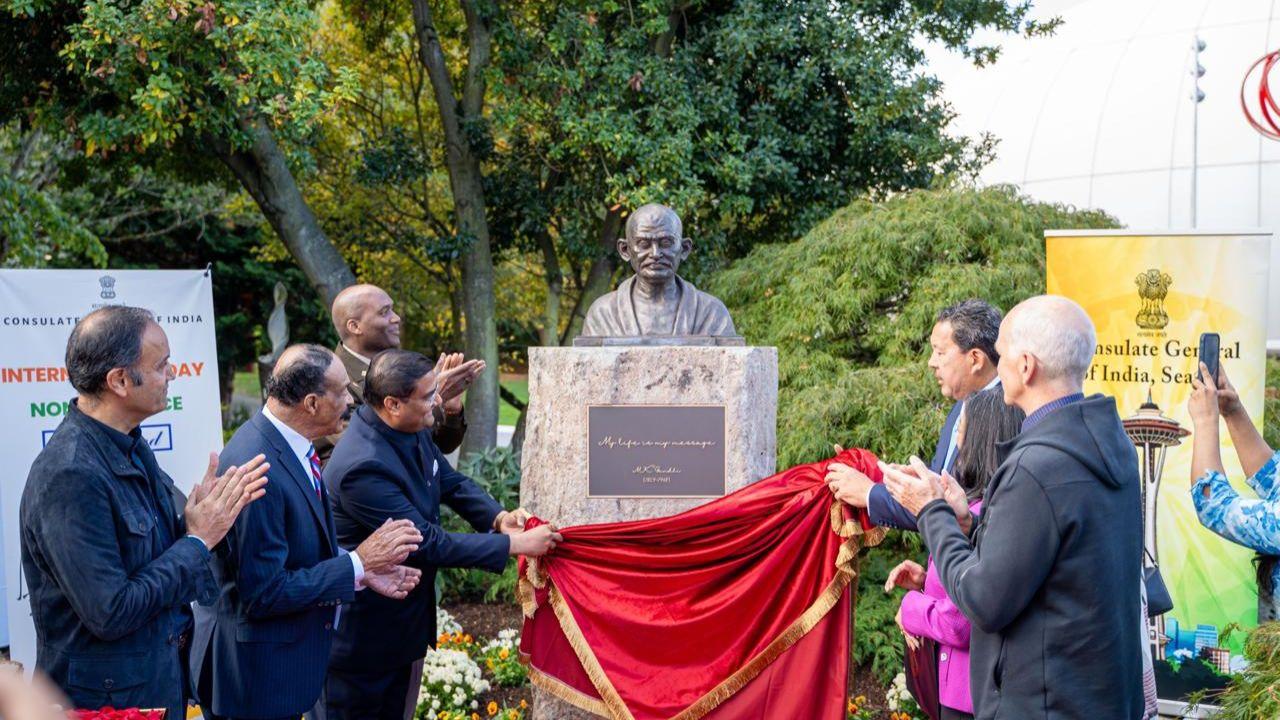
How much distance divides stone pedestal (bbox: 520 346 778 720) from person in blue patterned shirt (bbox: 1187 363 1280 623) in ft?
5.52

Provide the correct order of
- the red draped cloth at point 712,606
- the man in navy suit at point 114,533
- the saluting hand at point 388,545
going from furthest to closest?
1. the red draped cloth at point 712,606
2. the saluting hand at point 388,545
3. the man in navy suit at point 114,533

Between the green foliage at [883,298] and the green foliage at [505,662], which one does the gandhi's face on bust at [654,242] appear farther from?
the green foliage at [505,662]

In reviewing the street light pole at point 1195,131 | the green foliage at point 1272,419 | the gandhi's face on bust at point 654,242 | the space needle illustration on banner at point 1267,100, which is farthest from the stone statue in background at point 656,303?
the street light pole at point 1195,131

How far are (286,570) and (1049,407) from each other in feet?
7.32

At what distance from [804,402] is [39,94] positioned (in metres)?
Result: 6.69

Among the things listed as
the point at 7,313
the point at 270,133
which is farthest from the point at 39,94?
the point at 7,313

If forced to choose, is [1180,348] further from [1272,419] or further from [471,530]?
[471,530]

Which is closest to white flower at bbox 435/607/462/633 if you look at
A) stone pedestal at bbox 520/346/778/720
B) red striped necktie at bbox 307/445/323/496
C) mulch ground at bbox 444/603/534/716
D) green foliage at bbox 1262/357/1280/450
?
mulch ground at bbox 444/603/534/716

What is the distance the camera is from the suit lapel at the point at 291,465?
3396 mm

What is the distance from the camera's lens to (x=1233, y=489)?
3.82m

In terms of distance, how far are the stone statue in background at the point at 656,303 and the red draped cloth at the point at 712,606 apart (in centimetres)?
105

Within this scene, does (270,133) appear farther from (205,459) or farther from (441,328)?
(441,328)

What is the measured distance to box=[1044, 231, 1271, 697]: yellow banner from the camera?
5758 mm

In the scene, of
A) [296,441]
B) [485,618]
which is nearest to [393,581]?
[296,441]
